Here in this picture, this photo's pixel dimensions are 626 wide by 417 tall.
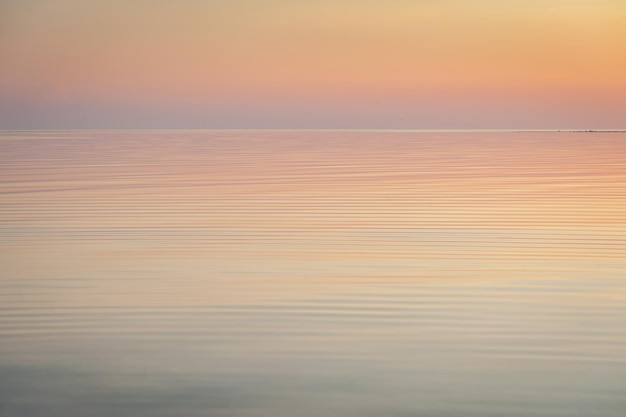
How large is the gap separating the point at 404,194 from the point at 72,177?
1133 cm

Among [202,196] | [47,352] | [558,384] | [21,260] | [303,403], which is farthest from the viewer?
[202,196]

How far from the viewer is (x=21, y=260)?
12273mm

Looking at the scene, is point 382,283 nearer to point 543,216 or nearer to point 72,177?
point 543,216

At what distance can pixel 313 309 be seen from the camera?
9203 millimetres

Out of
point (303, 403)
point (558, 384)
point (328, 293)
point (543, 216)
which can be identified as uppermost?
point (543, 216)

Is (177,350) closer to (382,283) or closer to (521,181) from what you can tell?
(382,283)

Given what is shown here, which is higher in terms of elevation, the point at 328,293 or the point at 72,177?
the point at 72,177

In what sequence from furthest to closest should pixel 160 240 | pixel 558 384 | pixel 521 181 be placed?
pixel 521 181
pixel 160 240
pixel 558 384

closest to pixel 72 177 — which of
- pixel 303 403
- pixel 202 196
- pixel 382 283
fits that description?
pixel 202 196

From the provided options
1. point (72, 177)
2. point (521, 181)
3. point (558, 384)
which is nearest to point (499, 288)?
point (558, 384)

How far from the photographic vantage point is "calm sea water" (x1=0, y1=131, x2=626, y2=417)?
6.39 m

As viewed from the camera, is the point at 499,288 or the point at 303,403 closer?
the point at 303,403

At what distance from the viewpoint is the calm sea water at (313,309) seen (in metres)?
6.39

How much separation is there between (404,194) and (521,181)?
619 cm
